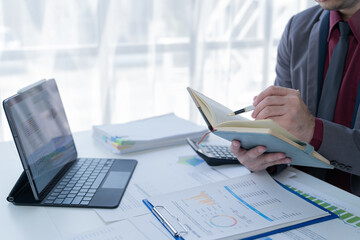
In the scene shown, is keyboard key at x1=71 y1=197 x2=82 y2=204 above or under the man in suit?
under

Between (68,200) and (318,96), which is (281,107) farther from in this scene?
(68,200)

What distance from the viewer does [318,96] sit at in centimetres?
126

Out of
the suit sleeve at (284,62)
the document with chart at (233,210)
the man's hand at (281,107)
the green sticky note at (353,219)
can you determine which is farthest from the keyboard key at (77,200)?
the suit sleeve at (284,62)

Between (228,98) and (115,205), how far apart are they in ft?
6.21

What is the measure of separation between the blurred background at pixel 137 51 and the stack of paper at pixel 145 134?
84 cm

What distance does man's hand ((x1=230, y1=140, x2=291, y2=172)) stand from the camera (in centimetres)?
89

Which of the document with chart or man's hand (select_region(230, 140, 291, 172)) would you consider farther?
man's hand (select_region(230, 140, 291, 172))

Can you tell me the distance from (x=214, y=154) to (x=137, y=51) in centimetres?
129

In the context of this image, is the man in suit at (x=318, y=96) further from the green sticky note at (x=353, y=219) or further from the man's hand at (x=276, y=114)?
the green sticky note at (x=353, y=219)

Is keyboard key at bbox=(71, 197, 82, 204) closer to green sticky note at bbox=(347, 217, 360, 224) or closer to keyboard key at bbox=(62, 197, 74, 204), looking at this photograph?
keyboard key at bbox=(62, 197, 74, 204)

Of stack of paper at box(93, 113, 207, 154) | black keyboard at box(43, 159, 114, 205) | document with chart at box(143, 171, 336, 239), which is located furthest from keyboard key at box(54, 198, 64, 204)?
stack of paper at box(93, 113, 207, 154)

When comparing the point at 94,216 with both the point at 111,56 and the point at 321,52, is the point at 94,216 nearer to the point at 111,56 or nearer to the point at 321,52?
the point at 321,52

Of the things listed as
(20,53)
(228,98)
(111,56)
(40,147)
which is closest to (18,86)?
(20,53)

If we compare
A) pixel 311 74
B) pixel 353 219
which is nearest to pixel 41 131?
pixel 353 219
